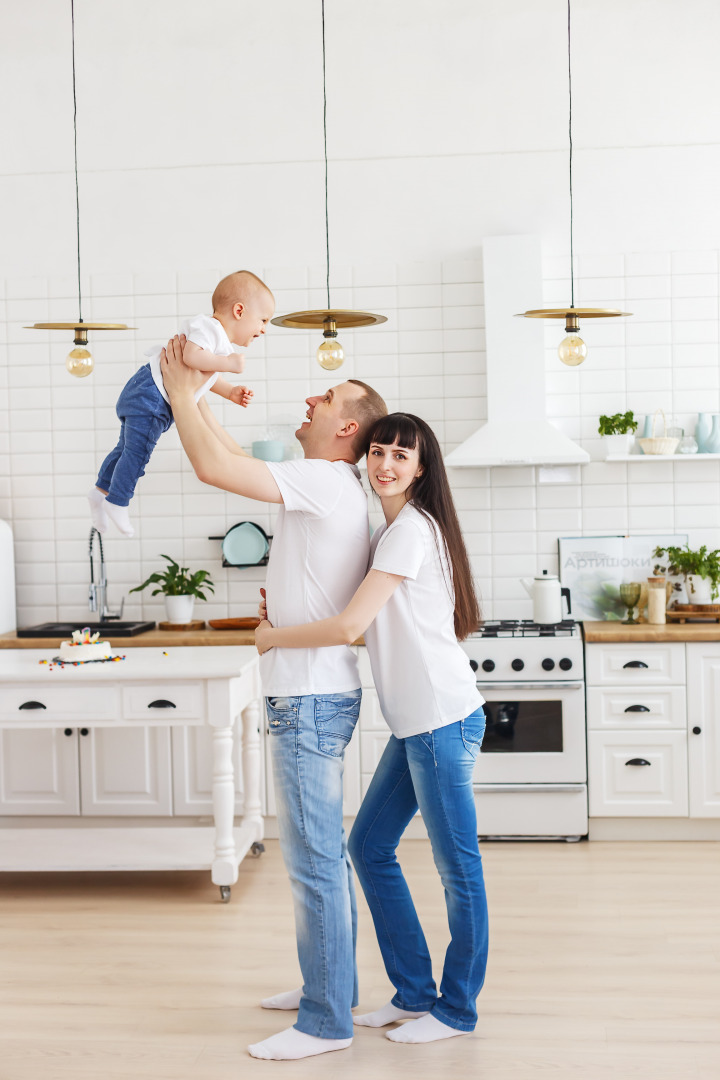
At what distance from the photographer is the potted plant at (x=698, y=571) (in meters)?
4.48

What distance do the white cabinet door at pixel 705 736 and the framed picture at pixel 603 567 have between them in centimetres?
61

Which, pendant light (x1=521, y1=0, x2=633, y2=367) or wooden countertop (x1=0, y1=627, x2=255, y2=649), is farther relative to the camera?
wooden countertop (x1=0, y1=627, x2=255, y2=649)

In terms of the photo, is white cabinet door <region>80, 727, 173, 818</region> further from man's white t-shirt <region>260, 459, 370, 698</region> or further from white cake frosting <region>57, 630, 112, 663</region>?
man's white t-shirt <region>260, 459, 370, 698</region>

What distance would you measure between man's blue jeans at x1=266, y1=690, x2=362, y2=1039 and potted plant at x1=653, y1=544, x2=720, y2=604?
2.60 meters

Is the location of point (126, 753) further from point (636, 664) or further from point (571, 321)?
point (571, 321)

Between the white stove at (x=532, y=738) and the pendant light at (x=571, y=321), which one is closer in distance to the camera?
the pendant light at (x=571, y=321)

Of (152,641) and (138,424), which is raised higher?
(138,424)

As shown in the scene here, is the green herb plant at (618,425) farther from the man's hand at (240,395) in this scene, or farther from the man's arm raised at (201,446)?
the man's arm raised at (201,446)

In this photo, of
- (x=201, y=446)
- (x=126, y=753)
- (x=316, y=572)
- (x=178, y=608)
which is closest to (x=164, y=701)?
(x=126, y=753)

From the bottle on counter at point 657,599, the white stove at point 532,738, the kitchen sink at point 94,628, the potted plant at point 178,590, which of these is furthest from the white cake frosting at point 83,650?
the bottle on counter at point 657,599

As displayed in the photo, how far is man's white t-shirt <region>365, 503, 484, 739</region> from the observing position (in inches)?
90.6

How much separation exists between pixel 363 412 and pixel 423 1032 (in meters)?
1.54

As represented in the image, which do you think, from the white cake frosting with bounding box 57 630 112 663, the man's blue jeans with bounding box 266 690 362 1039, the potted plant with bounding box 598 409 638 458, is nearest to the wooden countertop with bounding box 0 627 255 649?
the white cake frosting with bounding box 57 630 112 663

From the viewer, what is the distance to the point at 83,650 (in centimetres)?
373
